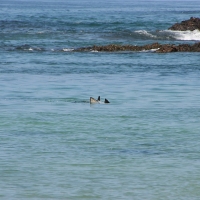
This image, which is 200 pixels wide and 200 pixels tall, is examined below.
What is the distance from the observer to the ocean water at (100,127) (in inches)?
473

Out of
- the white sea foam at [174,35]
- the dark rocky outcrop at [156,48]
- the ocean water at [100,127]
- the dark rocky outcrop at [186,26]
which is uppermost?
the ocean water at [100,127]

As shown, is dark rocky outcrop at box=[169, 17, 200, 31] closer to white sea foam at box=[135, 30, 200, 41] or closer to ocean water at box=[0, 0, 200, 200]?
white sea foam at box=[135, 30, 200, 41]

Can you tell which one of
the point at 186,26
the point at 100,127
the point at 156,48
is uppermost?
the point at 100,127

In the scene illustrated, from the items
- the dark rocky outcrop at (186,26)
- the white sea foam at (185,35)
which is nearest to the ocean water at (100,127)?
the white sea foam at (185,35)

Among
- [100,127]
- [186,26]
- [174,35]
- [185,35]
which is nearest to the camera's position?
[100,127]

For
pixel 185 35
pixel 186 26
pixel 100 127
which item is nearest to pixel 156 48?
pixel 185 35

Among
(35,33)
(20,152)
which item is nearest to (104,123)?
(20,152)

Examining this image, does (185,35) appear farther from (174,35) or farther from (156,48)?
(156,48)

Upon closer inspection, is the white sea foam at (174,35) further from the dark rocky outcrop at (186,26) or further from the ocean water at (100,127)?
the ocean water at (100,127)

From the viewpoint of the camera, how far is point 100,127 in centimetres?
1666

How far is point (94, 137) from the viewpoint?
15594 mm

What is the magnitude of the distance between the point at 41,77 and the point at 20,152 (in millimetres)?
11313

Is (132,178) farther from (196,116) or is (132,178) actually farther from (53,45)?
(53,45)

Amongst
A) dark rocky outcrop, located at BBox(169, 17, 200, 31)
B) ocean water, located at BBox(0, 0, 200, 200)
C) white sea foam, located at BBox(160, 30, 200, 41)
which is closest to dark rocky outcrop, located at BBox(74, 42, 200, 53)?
ocean water, located at BBox(0, 0, 200, 200)
